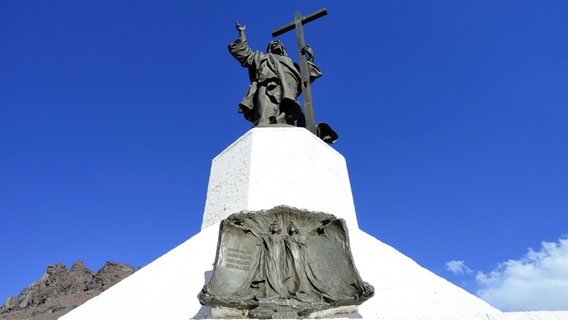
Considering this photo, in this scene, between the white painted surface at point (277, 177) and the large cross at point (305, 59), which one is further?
the large cross at point (305, 59)

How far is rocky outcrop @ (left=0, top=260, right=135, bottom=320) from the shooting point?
7.48 metres

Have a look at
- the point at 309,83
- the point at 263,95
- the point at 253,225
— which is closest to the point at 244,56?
the point at 263,95

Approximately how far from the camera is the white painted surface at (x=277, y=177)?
5.24 m

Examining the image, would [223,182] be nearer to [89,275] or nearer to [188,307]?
[188,307]

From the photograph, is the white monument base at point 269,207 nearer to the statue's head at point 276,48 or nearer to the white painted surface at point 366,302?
the white painted surface at point 366,302

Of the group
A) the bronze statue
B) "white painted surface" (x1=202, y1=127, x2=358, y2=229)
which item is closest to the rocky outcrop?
"white painted surface" (x1=202, y1=127, x2=358, y2=229)

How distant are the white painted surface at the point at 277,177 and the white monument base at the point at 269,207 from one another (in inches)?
0.5

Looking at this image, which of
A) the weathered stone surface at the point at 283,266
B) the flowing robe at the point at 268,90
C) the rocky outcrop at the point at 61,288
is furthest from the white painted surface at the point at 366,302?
the rocky outcrop at the point at 61,288

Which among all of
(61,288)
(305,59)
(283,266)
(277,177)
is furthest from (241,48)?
(61,288)

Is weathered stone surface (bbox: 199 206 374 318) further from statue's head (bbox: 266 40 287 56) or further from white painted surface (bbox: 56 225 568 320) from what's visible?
statue's head (bbox: 266 40 287 56)

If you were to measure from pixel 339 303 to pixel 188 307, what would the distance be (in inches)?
55.1

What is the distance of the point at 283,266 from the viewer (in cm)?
366

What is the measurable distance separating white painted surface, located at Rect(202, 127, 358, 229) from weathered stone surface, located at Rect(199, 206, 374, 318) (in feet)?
3.40

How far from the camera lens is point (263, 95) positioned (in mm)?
6824
